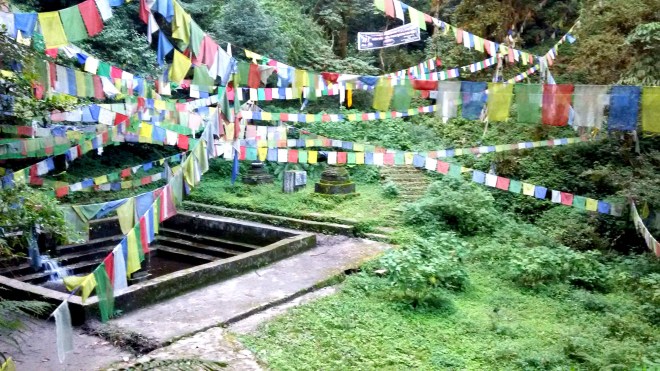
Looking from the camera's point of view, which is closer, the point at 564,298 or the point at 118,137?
the point at 564,298

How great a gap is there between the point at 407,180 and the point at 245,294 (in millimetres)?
10426

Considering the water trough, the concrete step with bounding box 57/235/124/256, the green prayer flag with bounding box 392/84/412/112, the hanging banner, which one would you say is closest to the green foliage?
the water trough

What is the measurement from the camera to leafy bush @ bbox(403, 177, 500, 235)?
543 inches

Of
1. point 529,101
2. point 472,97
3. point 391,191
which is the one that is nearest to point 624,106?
point 529,101

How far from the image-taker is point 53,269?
1171cm

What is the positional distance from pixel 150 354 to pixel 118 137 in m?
6.34

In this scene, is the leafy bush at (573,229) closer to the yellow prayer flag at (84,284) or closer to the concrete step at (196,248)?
the concrete step at (196,248)

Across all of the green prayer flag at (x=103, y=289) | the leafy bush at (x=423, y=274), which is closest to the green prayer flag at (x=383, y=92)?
the leafy bush at (x=423, y=274)

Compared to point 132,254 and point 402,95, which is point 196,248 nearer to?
point 402,95

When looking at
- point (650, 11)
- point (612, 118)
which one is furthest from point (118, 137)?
point (650, 11)

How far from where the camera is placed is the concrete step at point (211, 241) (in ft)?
44.7

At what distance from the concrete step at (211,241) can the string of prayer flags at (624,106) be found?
29.2 feet

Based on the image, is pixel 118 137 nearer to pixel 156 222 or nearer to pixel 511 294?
pixel 156 222

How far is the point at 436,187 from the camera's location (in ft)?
50.7
